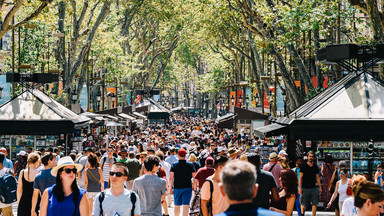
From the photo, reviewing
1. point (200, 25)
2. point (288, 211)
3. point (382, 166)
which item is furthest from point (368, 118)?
point (200, 25)

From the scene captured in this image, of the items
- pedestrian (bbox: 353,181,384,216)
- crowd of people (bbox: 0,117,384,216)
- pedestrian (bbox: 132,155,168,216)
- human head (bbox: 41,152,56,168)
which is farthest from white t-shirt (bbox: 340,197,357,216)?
human head (bbox: 41,152,56,168)

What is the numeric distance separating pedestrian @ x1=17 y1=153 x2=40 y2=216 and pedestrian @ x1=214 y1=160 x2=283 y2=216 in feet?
18.7

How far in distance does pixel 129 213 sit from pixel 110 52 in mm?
31485

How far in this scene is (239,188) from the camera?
3504mm

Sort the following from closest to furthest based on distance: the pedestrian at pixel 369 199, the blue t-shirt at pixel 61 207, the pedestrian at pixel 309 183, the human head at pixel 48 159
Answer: the pedestrian at pixel 369 199 < the blue t-shirt at pixel 61 207 < the human head at pixel 48 159 < the pedestrian at pixel 309 183

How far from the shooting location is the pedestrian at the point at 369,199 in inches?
197

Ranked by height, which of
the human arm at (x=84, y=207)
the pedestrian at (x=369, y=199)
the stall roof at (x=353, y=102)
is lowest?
the human arm at (x=84, y=207)

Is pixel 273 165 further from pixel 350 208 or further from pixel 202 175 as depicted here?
pixel 350 208

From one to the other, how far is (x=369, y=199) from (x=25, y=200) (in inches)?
208

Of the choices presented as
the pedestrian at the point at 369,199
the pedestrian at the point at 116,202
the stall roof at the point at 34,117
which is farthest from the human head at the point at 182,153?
the stall roof at the point at 34,117

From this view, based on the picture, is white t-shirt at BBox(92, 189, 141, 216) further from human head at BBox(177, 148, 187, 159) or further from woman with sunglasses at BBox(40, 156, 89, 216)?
human head at BBox(177, 148, 187, 159)

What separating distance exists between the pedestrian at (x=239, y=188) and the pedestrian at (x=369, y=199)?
176 cm

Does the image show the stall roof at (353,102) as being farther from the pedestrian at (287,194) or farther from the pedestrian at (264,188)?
the pedestrian at (264,188)

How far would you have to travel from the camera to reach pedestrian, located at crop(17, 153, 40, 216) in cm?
862
